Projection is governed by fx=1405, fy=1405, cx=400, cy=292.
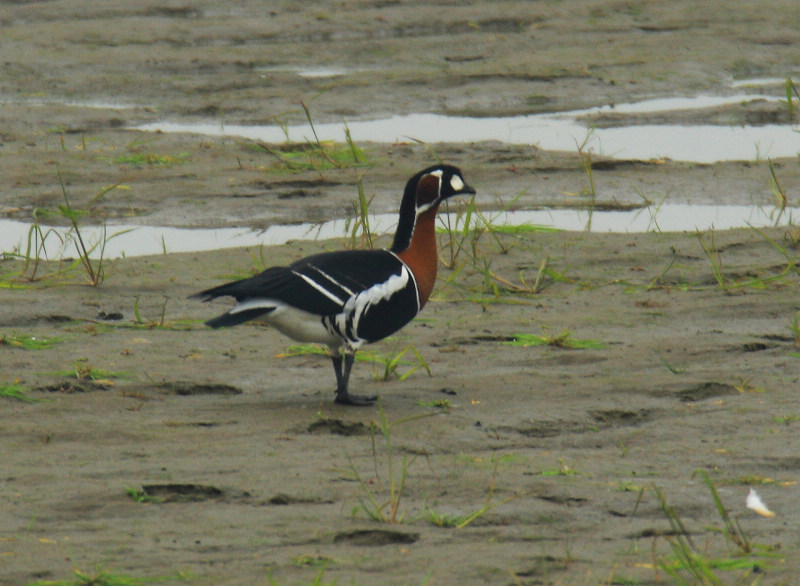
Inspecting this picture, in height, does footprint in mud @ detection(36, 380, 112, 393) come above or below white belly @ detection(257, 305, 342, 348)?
below

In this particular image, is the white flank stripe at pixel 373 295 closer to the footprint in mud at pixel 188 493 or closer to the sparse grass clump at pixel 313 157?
the footprint in mud at pixel 188 493

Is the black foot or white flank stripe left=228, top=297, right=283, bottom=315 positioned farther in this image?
the black foot

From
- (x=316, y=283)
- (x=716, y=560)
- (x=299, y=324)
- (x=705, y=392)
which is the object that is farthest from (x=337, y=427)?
(x=716, y=560)

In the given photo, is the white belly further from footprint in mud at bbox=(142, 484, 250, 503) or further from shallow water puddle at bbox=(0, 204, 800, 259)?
shallow water puddle at bbox=(0, 204, 800, 259)

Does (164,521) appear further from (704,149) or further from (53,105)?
(53,105)

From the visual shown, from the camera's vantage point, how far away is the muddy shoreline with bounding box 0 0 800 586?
3912 mm

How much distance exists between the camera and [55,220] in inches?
347

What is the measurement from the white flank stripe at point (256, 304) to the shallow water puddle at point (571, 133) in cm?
544

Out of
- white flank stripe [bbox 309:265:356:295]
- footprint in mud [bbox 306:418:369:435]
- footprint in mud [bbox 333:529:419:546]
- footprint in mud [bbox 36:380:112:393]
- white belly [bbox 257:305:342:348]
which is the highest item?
white flank stripe [bbox 309:265:356:295]

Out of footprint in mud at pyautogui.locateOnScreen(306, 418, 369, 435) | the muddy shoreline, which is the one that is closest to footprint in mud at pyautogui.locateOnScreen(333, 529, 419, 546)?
the muddy shoreline

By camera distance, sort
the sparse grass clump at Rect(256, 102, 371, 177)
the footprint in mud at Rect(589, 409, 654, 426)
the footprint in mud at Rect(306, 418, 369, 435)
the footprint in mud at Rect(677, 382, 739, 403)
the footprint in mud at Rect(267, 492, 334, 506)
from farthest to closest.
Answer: the sparse grass clump at Rect(256, 102, 371, 177) → the footprint in mud at Rect(677, 382, 739, 403) → the footprint in mud at Rect(589, 409, 654, 426) → the footprint in mud at Rect(306, 418, 369, 435) → the footprint in mud at Rect(267, 492, 334, 506)

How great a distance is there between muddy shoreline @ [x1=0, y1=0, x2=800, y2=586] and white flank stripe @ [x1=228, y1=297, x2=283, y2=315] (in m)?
0.39

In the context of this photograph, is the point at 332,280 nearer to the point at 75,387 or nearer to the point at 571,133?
the point at 75,387

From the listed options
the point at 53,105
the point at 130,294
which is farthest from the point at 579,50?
the point at 130,294
